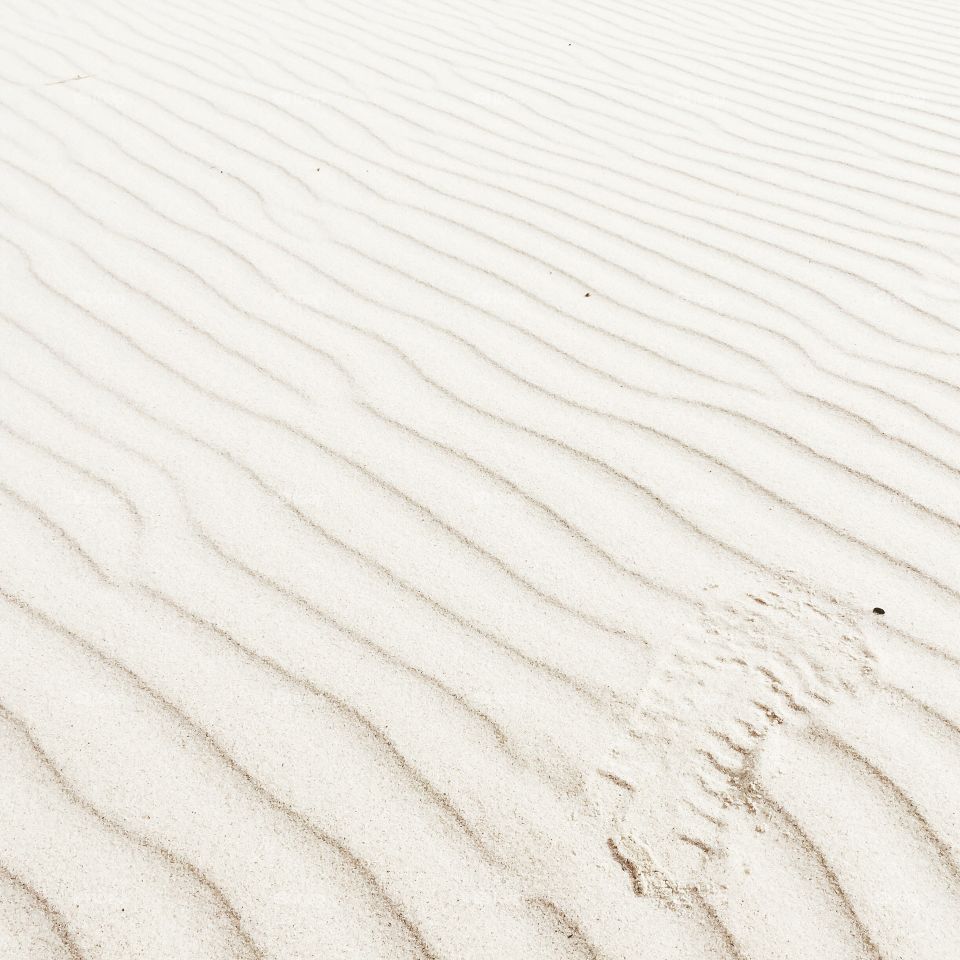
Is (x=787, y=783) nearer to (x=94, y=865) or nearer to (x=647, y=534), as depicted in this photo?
(x=647, y=534)

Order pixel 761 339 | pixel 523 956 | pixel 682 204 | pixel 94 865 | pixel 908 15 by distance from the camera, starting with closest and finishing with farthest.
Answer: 1. pixel 523 956
2. pixel 94 865
3. pixel 761 339
4. pixel 682 204
5. pixel 908 15

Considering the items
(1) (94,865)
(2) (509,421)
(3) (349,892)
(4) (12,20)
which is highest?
(4) (12,20)

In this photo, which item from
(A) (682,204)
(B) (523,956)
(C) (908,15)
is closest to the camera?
(B) (523,956)

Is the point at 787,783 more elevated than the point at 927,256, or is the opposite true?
the point at 927,256

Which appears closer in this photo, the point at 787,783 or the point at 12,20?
the point at 787,783

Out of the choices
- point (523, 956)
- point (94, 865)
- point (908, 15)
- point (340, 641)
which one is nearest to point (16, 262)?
point (340, 641)

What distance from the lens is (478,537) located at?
2.02m

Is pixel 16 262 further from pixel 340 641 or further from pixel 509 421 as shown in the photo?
pixel 340 641

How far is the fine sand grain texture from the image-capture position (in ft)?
4.87

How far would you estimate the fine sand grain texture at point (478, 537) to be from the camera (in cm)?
149

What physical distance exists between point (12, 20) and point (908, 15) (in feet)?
13.6

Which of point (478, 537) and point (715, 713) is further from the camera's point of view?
point (478, 537)

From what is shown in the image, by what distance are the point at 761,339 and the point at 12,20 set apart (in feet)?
12.8

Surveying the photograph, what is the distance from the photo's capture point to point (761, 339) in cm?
259
